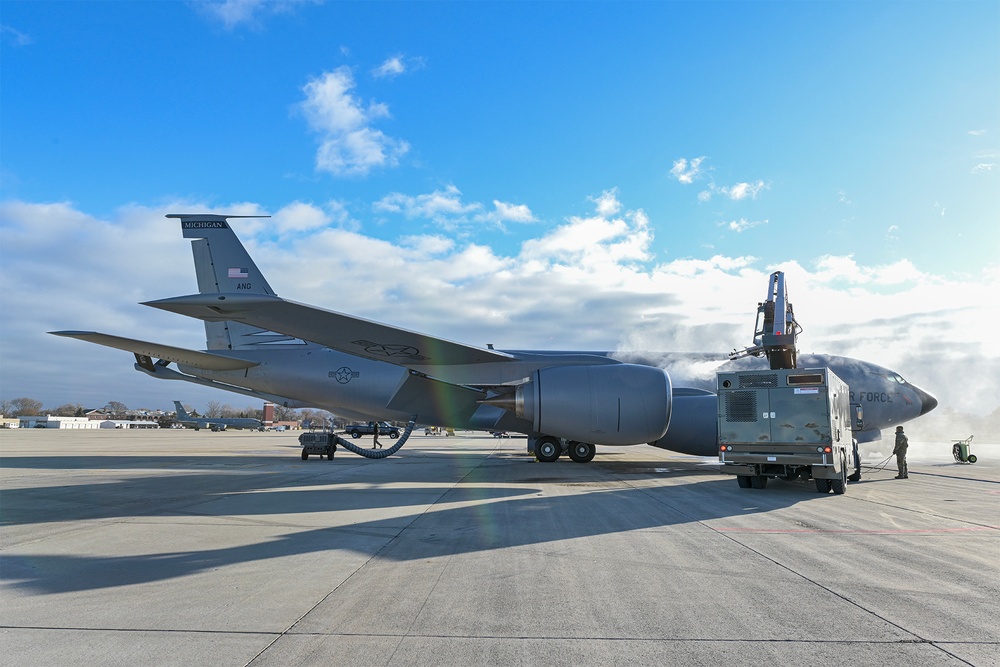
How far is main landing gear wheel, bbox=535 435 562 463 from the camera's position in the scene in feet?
63.7

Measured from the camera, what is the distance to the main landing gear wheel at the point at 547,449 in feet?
63.7

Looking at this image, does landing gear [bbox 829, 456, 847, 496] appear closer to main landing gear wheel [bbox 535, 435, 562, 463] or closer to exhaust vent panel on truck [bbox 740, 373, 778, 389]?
exhaust vent panel on truck [bbox 740, 373, 778, 389]

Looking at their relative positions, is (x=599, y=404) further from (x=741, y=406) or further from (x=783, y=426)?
(x=783, y=426)

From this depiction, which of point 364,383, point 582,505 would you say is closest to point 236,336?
point 364,383

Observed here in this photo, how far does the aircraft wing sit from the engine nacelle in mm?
2197

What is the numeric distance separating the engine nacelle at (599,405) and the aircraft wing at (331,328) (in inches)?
86.5

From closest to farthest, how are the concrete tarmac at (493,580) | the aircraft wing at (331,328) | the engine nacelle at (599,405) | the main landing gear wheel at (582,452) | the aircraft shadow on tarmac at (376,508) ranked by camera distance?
the concrete tarmac at (493,580) < the aircraft shadow on tarmac at (376,508) < the aircraft wing at (331,328) < the engine nacelle at (599,405) < the main landing gear wheel at (582,452)

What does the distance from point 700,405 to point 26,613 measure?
53.4 ft

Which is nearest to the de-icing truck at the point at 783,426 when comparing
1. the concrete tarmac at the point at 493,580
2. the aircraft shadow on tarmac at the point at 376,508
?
the aircraft shadow on tarmac at the point at 376,508

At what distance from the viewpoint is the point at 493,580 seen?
5176 mm

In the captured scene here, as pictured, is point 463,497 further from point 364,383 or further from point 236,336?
point 236,336

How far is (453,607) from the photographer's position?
14.5 ft

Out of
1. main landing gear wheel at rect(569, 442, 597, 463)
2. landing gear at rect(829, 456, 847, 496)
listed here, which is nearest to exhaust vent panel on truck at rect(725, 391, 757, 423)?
landing gear at rect(829, 456, 847, 496)

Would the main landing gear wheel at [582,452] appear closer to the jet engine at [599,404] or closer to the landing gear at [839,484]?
the jet engine at [599,404]
